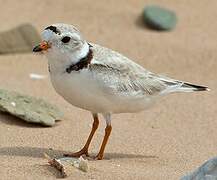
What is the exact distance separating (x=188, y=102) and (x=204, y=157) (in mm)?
1846

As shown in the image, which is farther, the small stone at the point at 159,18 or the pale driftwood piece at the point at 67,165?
the small stone at the point at 159,18

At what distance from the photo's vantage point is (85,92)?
5535mm

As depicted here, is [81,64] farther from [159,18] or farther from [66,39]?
[159,18]

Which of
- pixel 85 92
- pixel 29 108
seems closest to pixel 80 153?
pixel 85 92

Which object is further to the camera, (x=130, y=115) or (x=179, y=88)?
(x=130, y=115)

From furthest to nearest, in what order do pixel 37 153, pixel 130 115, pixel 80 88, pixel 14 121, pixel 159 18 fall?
pixel 159 18, pixel 130 115, pixel 14 121, pixel 37 153, pixel 80 88

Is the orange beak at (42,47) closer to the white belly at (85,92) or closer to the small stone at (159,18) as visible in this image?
the white belly at (85,92)

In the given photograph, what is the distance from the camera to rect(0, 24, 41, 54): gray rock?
29.8 ft

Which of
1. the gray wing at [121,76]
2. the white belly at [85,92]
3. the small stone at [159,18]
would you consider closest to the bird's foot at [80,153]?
the white belly at [85,92]

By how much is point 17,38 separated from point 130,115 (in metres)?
2.44

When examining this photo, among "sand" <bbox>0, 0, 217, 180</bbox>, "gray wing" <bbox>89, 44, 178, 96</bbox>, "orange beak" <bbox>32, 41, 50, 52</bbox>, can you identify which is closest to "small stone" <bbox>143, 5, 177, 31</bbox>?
"sand" <bbox>0, 0, 217, 180</bbox>

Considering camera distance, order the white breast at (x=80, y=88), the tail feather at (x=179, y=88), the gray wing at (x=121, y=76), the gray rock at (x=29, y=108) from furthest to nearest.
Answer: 1. the gray rock at (x=29, y=108)
2. the tail feather at (x=179, y=88)
3. the gray wing at (x=121, y=76)
4. the white breast at (x=80, y=88)

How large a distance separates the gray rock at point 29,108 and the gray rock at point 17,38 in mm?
2391

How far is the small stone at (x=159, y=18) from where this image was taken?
33.4ft
